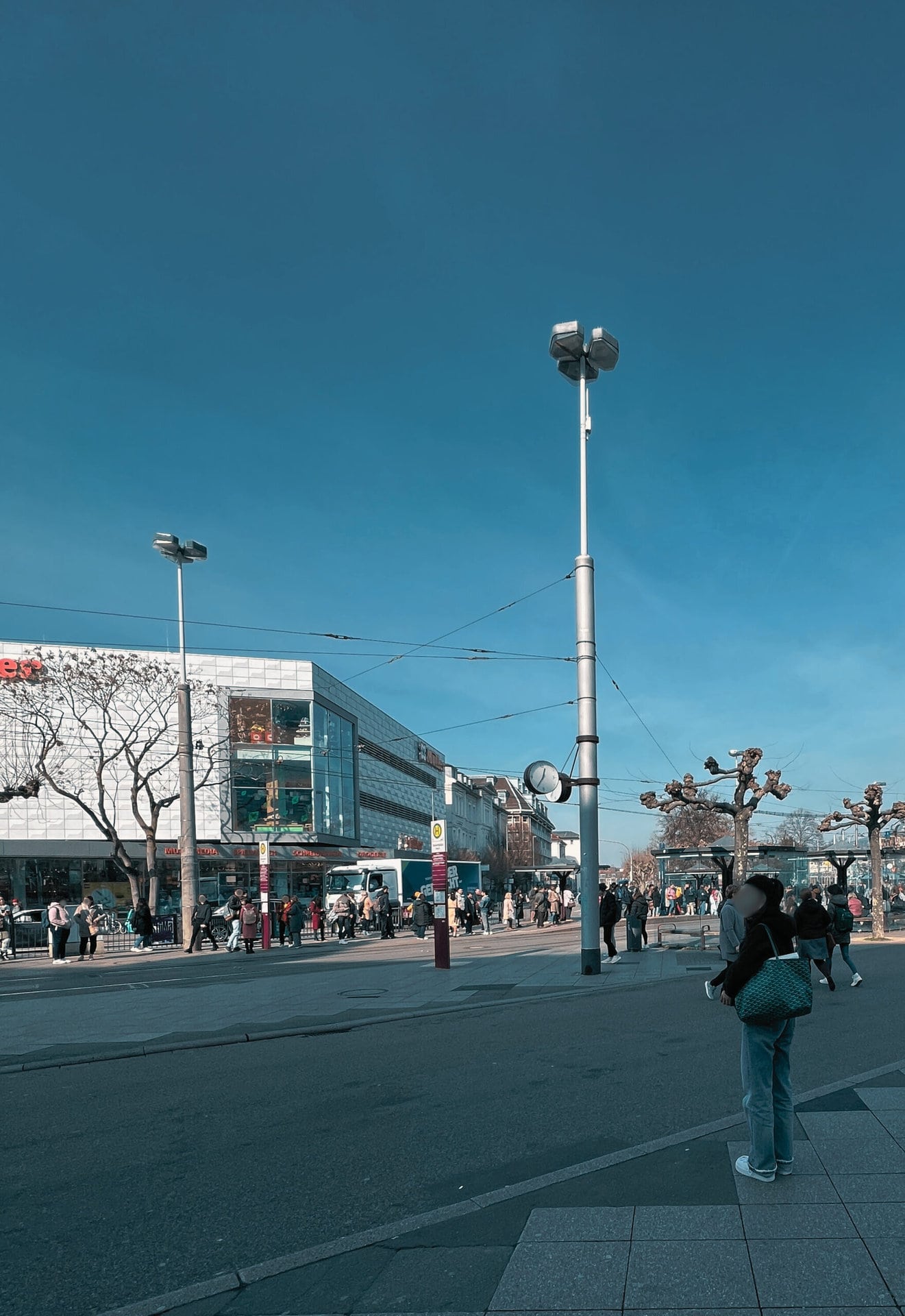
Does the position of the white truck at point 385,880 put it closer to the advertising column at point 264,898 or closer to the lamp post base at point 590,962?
the advertising column at point 264,898

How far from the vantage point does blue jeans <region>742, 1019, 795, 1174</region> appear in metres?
5.10

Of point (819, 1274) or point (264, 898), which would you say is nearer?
point (819, 1274)

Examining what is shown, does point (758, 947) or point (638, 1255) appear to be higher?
point (758, 947)

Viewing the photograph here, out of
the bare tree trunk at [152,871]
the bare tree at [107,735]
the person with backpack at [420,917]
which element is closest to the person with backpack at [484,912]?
the person with backpack at [420,917]

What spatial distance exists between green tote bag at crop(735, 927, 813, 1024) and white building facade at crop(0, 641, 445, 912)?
1656 inches

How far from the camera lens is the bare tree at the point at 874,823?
29625mm

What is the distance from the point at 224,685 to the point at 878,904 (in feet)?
114

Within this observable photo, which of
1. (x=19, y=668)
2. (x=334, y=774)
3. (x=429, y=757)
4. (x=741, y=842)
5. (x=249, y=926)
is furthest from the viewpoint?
(x=429, y=757)

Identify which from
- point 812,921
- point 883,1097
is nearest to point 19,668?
point 812,921

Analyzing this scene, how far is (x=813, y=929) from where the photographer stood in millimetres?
13422

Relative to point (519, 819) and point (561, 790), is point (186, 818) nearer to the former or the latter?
point (561, 790)

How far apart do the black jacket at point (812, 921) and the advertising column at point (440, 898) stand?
7374mm

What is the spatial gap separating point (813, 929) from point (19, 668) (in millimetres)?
40857

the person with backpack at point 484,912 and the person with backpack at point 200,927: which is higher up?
the person with backpack at point 200,927
